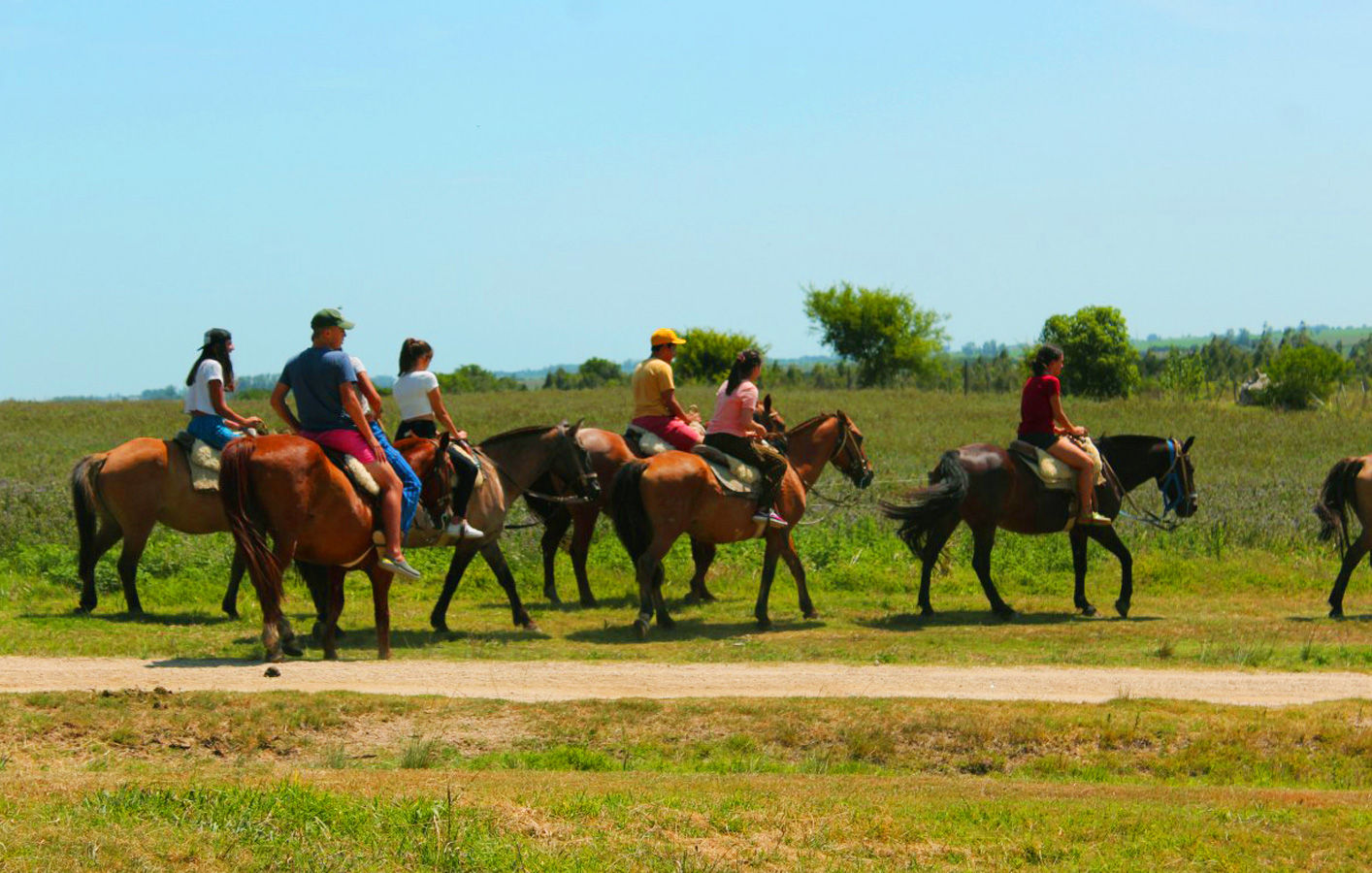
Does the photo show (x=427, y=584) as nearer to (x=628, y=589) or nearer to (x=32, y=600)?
(x=628, y=589)

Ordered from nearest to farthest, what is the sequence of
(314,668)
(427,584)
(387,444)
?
(314,668) → (387,444) → (427,584)

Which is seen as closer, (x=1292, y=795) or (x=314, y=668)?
(x=1292, y=795)

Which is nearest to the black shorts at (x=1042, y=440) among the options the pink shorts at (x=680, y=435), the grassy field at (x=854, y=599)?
the grassy field at (x=854, y=599)

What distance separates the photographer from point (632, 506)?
48.9ft

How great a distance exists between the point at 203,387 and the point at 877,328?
7204 centimetres

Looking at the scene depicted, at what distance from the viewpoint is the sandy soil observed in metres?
11.3

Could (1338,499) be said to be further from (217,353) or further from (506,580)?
(217,353)

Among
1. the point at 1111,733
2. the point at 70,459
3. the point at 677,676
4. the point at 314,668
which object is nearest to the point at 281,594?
the point at 314,668

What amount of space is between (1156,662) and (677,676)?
4584 mm

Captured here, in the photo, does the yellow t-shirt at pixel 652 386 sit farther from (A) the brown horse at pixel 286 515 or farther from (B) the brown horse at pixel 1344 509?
(B) the brown horse at pixel 1344 509

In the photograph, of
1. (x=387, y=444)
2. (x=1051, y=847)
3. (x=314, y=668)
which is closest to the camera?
(x=1051, y=847)

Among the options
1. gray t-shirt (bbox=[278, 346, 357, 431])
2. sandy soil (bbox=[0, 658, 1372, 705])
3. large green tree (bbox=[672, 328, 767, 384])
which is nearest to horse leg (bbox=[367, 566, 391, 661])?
sandy soil (bbox=[0, 658, 1372, 705])

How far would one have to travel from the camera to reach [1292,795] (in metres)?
8.76

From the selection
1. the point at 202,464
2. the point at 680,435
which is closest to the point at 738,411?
the point at 680,435
